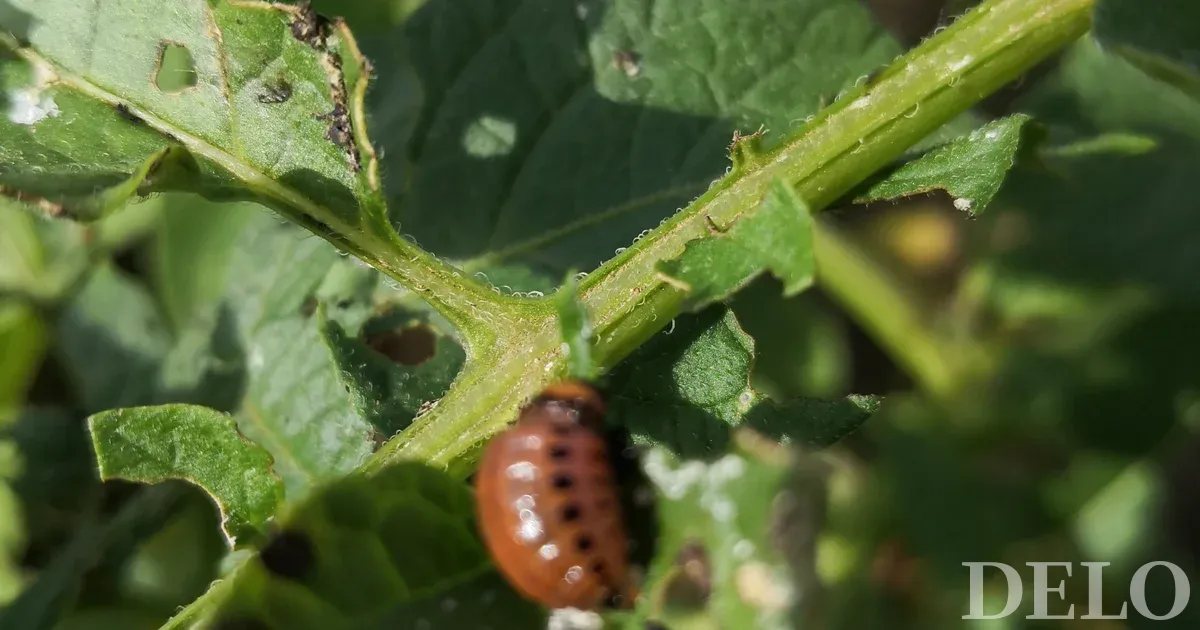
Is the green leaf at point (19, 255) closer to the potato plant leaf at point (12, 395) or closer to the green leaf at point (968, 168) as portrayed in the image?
the potato plant leaf at point (12, 395)

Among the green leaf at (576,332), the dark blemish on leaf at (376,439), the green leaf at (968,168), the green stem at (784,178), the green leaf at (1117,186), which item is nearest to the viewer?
the green leaf at (576,332)

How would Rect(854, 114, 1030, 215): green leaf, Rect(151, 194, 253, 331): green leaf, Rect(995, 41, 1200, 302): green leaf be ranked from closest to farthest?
Rect(854, 114, 1030, 215): green leaf
Rect(151, 194, 253, 331): green leaf
Rect(995, 41, 1200, 302): green leaf

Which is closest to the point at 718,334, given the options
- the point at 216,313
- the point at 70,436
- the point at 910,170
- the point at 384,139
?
the point at 910,170

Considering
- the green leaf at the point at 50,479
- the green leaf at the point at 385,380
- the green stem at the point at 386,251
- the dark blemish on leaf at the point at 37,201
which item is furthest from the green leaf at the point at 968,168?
the green leaf at the point at 50,479

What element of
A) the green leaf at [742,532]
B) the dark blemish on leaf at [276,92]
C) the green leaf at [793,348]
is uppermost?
the green leaf at [793,348]

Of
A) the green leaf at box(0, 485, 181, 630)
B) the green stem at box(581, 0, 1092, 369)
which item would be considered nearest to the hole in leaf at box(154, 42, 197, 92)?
the green stem at box(581, 0, 1092, 369)

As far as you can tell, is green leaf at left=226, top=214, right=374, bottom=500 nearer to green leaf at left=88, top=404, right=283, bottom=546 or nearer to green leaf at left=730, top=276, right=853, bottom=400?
green leaf at left=88, top=404, right=283, bottom=546

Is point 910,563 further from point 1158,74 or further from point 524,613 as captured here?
point 524,613
